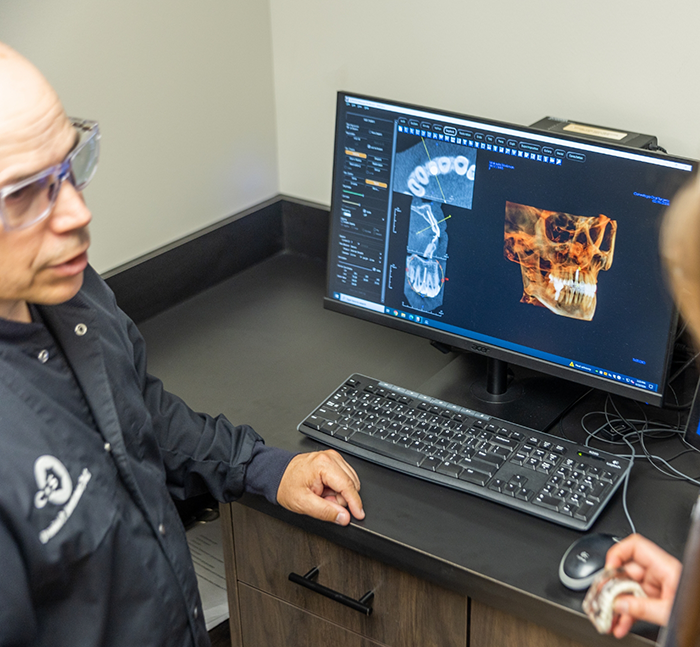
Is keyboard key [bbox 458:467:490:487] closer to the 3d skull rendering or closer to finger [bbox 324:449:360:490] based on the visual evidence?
finger [bbox 324:449:360:490]

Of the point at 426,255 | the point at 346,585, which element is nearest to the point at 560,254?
the point at 426,255

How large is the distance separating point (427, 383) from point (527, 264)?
0.99 feet

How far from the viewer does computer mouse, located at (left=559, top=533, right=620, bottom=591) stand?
990 mm

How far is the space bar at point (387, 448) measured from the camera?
1.21m

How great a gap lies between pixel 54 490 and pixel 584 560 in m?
0.62

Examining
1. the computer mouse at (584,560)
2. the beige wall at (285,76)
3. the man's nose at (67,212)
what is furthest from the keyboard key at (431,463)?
the beige wall at (285,76)

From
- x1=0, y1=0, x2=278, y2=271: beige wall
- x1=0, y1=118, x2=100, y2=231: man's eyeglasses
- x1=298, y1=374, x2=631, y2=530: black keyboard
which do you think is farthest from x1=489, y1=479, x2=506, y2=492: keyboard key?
x1=0, y1=0, x2=278, y2=271: beige wall

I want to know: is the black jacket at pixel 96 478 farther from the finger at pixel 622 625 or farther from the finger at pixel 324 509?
the finger at pixel 622 625

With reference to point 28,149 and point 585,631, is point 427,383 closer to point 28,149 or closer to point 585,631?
point 585,631

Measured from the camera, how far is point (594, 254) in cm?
117

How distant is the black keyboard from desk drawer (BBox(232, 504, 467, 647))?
15 centimetres

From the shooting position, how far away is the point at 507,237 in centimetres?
124

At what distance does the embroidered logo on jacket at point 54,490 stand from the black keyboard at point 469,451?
0.43 m

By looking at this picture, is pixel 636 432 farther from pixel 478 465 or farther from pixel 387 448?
A: pixel 387 448
